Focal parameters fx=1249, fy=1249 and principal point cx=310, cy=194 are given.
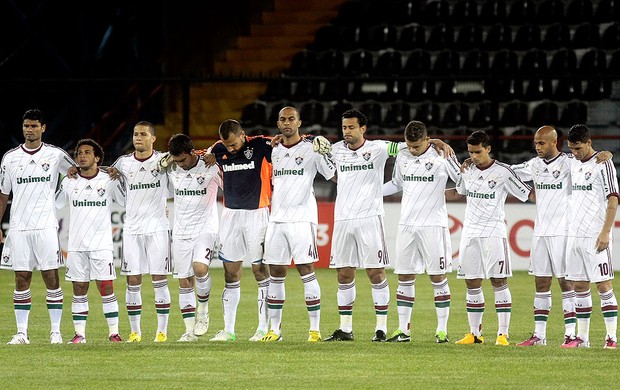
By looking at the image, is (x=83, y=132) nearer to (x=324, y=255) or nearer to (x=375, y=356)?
(x=324, y=255)

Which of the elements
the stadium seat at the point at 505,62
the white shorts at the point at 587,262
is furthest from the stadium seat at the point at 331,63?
the white shorts at the point at 587,262

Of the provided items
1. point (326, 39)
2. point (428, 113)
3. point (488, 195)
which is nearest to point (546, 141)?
point (488, 195)

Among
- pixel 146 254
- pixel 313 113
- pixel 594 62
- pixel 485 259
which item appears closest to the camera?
pixel 485 259

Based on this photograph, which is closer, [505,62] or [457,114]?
[457,114]

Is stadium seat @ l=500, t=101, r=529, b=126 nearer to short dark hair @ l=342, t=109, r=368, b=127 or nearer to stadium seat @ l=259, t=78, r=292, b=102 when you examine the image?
stadium seat @ l=259, t=78, r=292, b=102

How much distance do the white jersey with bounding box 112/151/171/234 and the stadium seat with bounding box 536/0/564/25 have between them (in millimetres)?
15072

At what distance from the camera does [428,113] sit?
23.8 meters

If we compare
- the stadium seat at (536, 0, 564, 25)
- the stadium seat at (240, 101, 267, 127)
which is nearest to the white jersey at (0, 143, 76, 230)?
the stadium seat at (240, 101, 267, 127)

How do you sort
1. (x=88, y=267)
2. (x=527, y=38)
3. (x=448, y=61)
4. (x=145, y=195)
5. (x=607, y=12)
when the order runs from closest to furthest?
(x=88, y=267) → (x=145, y=195) → (x=448, y=61) → (x=527, y=38) → (x=607, y=12)

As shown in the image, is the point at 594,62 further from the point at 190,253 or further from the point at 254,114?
the point at 190,253

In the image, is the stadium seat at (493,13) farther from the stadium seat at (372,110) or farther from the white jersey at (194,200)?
the white jersey at (194,200)

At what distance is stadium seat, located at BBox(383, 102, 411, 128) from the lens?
77.8ft

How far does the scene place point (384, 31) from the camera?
26.4 meters

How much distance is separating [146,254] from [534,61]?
1431 cm
